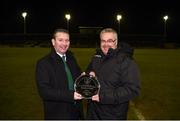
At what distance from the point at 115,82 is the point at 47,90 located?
78 centimetres

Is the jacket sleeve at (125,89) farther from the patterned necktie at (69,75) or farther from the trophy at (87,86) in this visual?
the patterned necktie at (69,75)

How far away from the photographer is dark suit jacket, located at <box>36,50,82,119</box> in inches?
202

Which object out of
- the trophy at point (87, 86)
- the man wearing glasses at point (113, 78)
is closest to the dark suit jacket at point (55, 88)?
the trophy at point (87, 86)

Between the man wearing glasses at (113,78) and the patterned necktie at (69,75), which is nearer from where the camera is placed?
the man wearing glasses at (113,78)

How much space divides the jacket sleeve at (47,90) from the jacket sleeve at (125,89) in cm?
40

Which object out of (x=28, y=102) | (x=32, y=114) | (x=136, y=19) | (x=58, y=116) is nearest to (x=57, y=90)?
(x=58, y=116)

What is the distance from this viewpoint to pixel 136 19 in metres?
82.6

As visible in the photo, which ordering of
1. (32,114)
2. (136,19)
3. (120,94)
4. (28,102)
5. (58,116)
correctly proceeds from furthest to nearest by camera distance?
(136,19) < (28,102) < (32,114) < (58,116) < (120,94)

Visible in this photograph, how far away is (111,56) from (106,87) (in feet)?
1.16

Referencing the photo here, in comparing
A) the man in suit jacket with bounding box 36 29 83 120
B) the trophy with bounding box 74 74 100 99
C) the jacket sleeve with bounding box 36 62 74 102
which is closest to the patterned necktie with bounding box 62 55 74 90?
the man in suit jacket with bounding box 36 29 83 120

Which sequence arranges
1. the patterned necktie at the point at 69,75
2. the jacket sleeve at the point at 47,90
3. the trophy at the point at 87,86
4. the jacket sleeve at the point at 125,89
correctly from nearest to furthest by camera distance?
the trophy at the point at 87,86 → the jacket sleeve at the point at 125,89 → the jacket sleeve at the point at 47,90 → the patterned necktie at the point at 69,75

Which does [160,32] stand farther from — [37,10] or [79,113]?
[79,113]

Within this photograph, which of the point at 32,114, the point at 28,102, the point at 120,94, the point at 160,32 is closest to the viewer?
the point at 120,94

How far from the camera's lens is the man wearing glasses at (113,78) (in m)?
4.97
